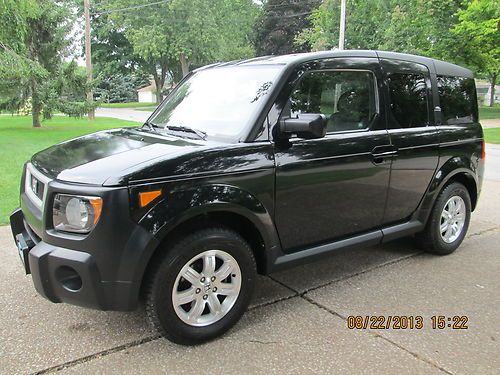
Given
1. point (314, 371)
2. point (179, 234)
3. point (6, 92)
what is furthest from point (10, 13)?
point (314, 371)

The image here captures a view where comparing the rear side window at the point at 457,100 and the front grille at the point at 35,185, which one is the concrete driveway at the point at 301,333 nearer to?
the front grille at the point at 35,185

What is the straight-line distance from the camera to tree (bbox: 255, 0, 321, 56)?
50.0 m

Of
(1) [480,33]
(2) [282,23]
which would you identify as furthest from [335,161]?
(2) [282,23]

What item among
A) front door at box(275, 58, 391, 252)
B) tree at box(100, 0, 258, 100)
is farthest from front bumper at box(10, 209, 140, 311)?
tree at box(100, 0, 258, 100)

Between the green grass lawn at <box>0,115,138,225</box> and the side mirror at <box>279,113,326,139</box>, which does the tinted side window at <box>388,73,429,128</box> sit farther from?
the green grass lawn at <box>0,115,138,225</box>

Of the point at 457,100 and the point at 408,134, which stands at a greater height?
the point at 457,100

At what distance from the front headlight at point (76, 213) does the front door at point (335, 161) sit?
1.24 m

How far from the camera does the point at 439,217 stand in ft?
14.6

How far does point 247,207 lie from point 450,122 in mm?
2540

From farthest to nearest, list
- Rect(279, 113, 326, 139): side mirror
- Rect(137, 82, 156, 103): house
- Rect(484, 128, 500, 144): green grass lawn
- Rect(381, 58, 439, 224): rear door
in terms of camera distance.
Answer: Rect(137, 82, 156, 103): house < Rect(484, 128, 500, 144): green grass lawn < Rect(381, 58, 439, 224): rear door < Rect(279, 113, 326, 139): side mirror

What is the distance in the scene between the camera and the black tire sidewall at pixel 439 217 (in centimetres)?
445

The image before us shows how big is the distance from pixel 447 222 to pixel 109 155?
341cm

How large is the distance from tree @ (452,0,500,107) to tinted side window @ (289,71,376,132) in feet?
51.7

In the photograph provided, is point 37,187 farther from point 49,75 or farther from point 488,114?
point 488,114
